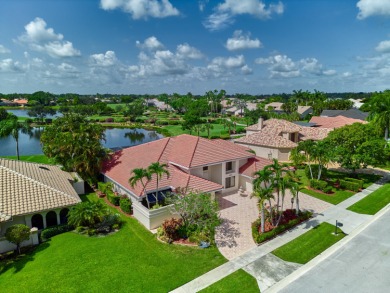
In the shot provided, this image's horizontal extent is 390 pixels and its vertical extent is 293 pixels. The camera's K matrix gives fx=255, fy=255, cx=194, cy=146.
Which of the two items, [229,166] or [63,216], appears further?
[229,166]

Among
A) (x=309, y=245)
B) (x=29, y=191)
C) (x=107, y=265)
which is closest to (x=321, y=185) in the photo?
(x=309, y=245)

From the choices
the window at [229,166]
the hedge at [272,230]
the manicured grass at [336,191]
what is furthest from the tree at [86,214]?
the manicured grass at [336,191]

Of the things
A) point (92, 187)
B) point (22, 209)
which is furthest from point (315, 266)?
point (92, 187)

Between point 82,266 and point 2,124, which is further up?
point 2,124

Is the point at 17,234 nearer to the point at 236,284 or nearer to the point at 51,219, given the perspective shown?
the point at 51,219

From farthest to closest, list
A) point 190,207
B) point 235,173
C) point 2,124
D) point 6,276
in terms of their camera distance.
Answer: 1. point 2,124
2. point 235,173
3. point 190,207
4. point 6,276

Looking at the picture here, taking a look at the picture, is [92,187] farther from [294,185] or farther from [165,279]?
[294,185]

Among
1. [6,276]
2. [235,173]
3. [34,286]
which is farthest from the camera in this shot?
[235,173]

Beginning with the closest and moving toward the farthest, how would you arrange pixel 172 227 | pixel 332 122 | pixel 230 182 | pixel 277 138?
pixel 172 227 → pixel 230 182 → pixel 277 138 → pixel 332 122
